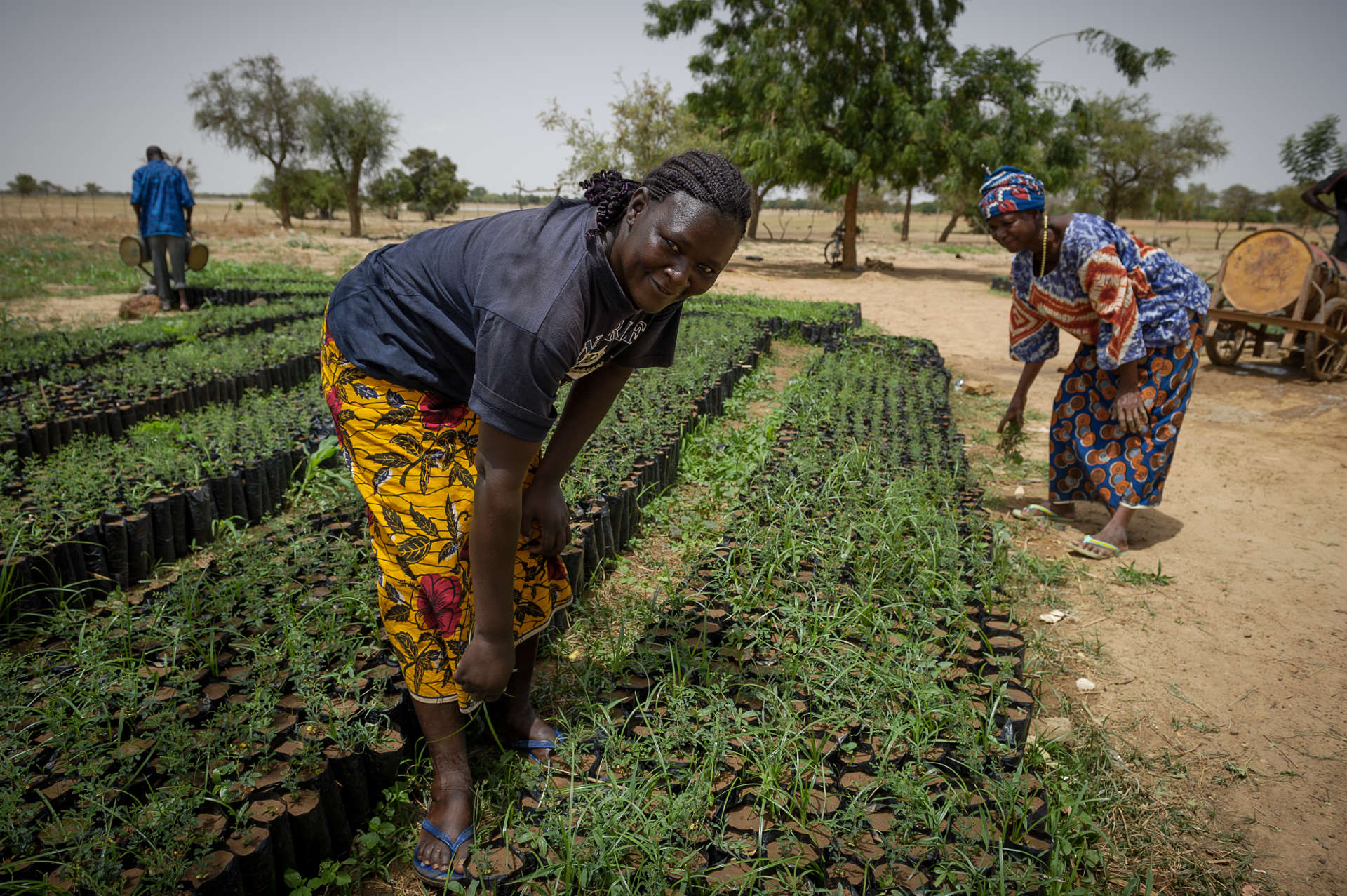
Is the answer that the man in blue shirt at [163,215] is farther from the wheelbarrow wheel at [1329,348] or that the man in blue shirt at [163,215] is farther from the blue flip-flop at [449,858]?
the wheelbarrow wheel at [1329,348]

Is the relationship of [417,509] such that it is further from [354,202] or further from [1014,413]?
[354,202]

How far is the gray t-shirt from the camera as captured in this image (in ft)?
4.23

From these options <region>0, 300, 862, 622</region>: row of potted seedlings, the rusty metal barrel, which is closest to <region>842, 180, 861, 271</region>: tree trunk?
the rusty metal barrel

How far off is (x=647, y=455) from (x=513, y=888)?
2.40 m

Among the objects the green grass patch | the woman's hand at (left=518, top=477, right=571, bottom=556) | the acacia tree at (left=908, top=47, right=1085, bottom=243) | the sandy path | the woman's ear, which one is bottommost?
→ the sandy path

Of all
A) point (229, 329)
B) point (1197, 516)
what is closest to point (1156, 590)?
point (1197, 516)

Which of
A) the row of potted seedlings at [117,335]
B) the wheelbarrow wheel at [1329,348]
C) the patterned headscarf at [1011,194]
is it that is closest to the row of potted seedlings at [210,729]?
the patterned headscarf at [1011,194]

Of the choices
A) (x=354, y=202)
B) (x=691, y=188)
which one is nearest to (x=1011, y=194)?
(x=691, y=188)

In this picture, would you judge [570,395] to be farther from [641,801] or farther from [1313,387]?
[1313,387]

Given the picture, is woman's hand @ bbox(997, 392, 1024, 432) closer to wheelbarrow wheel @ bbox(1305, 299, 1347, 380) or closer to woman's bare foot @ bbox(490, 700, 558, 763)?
woman's bare foot @ bbox(490, 700, 558, 763)

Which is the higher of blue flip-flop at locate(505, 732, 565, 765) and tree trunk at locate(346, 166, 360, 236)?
tree trunk at locate(346, 166, 360, 236)

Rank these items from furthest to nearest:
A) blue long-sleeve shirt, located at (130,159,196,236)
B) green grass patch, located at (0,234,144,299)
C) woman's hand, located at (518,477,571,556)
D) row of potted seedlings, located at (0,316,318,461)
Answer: green grass patch, located at (0,234,144,299), blue long-sleeve shirt, located at (130,159,196,236), row of potted seedlings, located at (0,316,318,461), woman's hand, located at (518,477,571,556)

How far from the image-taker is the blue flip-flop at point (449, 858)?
1.62 m

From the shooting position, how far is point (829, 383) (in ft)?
17.9
